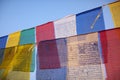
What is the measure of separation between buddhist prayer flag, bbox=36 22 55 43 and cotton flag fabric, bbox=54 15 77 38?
0.14 feet

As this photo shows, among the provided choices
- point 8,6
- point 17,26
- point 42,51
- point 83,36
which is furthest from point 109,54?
point 8,6

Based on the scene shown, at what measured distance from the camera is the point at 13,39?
5.06 feet

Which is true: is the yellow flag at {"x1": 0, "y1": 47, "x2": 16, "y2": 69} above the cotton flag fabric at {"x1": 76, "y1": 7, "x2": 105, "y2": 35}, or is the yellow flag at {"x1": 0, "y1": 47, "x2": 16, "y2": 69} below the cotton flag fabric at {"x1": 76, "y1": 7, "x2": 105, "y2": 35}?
below

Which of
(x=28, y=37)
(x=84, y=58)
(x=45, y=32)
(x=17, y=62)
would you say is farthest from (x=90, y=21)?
(x=17, y=62)

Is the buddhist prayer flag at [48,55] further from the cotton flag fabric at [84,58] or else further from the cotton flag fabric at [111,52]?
the cotton flag fabric at [111,52]

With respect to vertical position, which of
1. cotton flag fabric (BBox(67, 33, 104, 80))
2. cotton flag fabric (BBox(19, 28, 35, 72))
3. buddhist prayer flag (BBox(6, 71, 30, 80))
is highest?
cotton flag fabric (BBox(19, 28, 35, 72))

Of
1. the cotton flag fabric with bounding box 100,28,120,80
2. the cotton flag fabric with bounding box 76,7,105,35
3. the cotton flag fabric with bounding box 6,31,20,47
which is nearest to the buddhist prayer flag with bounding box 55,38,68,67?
the cotton flag fabric with bounding box 76,7,105,35

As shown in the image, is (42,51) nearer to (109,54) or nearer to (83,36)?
(83,36)

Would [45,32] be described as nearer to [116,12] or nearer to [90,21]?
[90,21]

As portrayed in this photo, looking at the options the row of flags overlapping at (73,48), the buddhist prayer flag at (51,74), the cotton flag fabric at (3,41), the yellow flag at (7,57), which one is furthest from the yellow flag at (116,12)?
the cotton flag fabric at (3,41)

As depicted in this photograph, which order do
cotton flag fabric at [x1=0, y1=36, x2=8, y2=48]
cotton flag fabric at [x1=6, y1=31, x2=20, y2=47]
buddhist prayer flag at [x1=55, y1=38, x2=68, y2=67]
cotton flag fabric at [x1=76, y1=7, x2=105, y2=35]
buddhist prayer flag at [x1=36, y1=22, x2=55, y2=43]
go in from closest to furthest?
1. cotton flag fabric at [x1=76, y1=7, x2=105, y2=35]
2. buddhist prayer flag at [x1=55, y1=38, x2=68, y2=67]
3. buddhist prayer flag at [x1=36, y1=22, x2=55, y2=43]
4. cotton flag fabric at [x1=6, y1=31, x2=20, y2=47]
5. cotton flag fabric at [x1=0, y1=36, x2=8, y2=48]

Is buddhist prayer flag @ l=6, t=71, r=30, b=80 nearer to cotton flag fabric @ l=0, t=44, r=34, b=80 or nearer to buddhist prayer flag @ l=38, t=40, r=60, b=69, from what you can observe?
cotton flag fabric @ l=0, t=44, r=34, b=80

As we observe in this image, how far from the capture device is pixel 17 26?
159 cm

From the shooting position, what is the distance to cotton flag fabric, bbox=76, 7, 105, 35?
999mm
